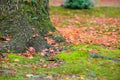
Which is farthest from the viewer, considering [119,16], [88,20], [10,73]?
[119,16]

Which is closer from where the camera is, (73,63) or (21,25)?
(73,63)

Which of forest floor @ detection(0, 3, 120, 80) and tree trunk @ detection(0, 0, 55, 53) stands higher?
tree trunk @ detection(0, 0, 55, 53)

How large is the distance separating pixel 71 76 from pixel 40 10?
2.67 metres

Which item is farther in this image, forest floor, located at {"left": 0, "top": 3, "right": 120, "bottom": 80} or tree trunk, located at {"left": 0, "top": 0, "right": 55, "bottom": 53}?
tree trunk, located at {"left": 0, "top": 0, "right": 55, "bottom": 53}

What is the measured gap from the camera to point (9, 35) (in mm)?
8914

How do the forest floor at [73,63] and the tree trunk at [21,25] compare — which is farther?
the tree trunk at [21,25]

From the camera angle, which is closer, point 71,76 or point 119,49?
point 71,76

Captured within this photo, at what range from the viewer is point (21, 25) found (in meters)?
8.95

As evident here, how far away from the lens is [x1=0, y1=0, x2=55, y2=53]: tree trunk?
8691 mm

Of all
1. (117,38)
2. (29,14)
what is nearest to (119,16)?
(117,38)

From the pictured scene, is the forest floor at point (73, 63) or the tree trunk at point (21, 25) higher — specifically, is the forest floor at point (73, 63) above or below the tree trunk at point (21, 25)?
below

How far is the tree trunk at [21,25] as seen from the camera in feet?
28.5

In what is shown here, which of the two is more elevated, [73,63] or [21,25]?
[21,25]

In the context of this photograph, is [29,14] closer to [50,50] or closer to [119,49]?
[50,50]
